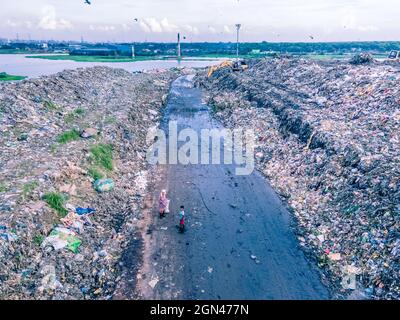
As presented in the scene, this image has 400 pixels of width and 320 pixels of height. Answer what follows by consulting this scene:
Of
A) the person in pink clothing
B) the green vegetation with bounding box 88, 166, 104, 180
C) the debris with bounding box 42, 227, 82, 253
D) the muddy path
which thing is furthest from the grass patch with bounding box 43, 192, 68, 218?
the person in pink clothing

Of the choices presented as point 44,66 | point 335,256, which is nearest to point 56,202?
point 335,256

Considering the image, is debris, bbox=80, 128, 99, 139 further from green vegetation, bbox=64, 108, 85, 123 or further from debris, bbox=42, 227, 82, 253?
debris, bbox=42, 227, 82, 253

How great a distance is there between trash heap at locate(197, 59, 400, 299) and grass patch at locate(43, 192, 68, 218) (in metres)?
Result: 5.87

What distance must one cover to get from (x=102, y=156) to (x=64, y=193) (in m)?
2.74

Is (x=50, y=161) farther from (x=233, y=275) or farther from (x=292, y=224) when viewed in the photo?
(x=292, y=224)

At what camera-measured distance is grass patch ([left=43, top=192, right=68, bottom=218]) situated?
7598mm

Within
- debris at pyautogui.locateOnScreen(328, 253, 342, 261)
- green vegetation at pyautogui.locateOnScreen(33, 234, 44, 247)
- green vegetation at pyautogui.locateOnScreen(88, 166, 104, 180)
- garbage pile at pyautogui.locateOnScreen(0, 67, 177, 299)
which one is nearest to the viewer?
garbage pile at pyautogui.locateOnScreen(0, 67, 177, 299)

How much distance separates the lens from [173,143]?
585 inches

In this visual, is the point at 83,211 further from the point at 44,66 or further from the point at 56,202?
the point at 44,66

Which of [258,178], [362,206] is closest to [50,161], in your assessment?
[258,178]

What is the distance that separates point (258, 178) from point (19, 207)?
7.43m

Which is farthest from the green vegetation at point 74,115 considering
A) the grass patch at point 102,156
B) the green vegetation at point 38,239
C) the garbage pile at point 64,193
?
the green vegetation at point 38,239

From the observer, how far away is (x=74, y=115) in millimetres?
15430
